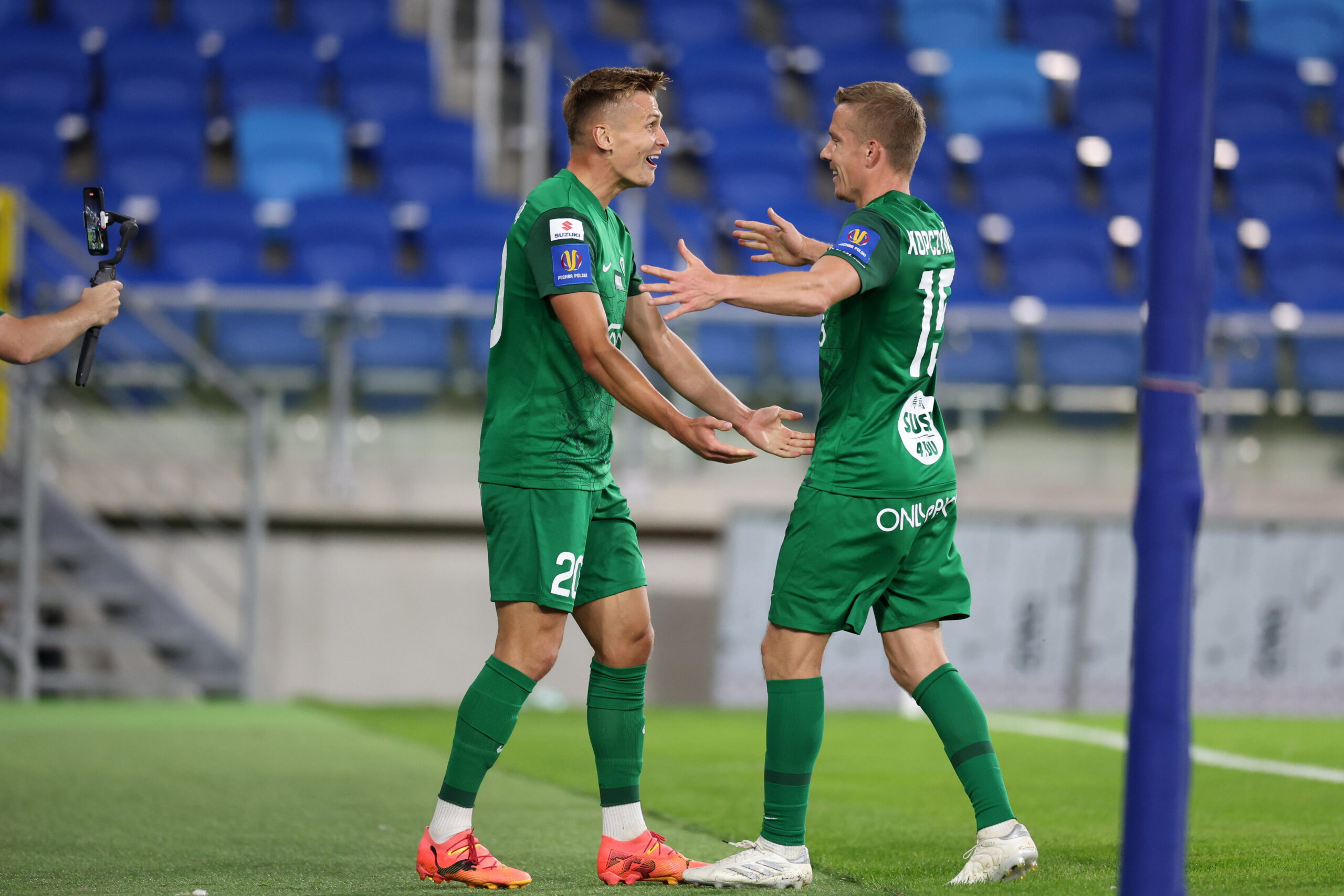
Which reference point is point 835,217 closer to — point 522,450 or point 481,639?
point 481,639

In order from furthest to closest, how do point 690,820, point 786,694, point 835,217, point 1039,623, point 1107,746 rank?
point 835,217 < point 1039,623 < point 1107,746 < point 690,820 < point 786,694

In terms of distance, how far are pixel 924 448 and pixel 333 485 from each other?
6.08 metres

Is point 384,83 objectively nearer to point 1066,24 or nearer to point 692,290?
point 1066,24

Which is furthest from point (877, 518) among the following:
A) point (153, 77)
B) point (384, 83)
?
point (153, 77)

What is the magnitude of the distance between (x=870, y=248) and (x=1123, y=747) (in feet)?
13.8

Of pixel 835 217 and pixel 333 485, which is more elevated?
pixel 835 217

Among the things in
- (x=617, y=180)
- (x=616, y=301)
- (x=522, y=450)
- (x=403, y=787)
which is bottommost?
(x=403, y=787)

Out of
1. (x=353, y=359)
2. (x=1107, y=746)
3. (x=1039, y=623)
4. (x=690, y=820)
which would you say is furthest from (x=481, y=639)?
(x=690, y=820)

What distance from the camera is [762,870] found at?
3160 mm

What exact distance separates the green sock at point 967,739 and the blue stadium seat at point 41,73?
10359 mm

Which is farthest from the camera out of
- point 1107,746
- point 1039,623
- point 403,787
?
point 1039,623

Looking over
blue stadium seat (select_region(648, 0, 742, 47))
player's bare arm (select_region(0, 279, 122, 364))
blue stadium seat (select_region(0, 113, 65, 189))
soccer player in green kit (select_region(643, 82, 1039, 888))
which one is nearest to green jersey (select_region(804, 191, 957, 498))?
soccer player in green kit (select_region(643, 82, 1039, 888))

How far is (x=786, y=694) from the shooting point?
10.7 feet

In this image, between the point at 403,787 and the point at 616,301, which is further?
the point at 403,787
